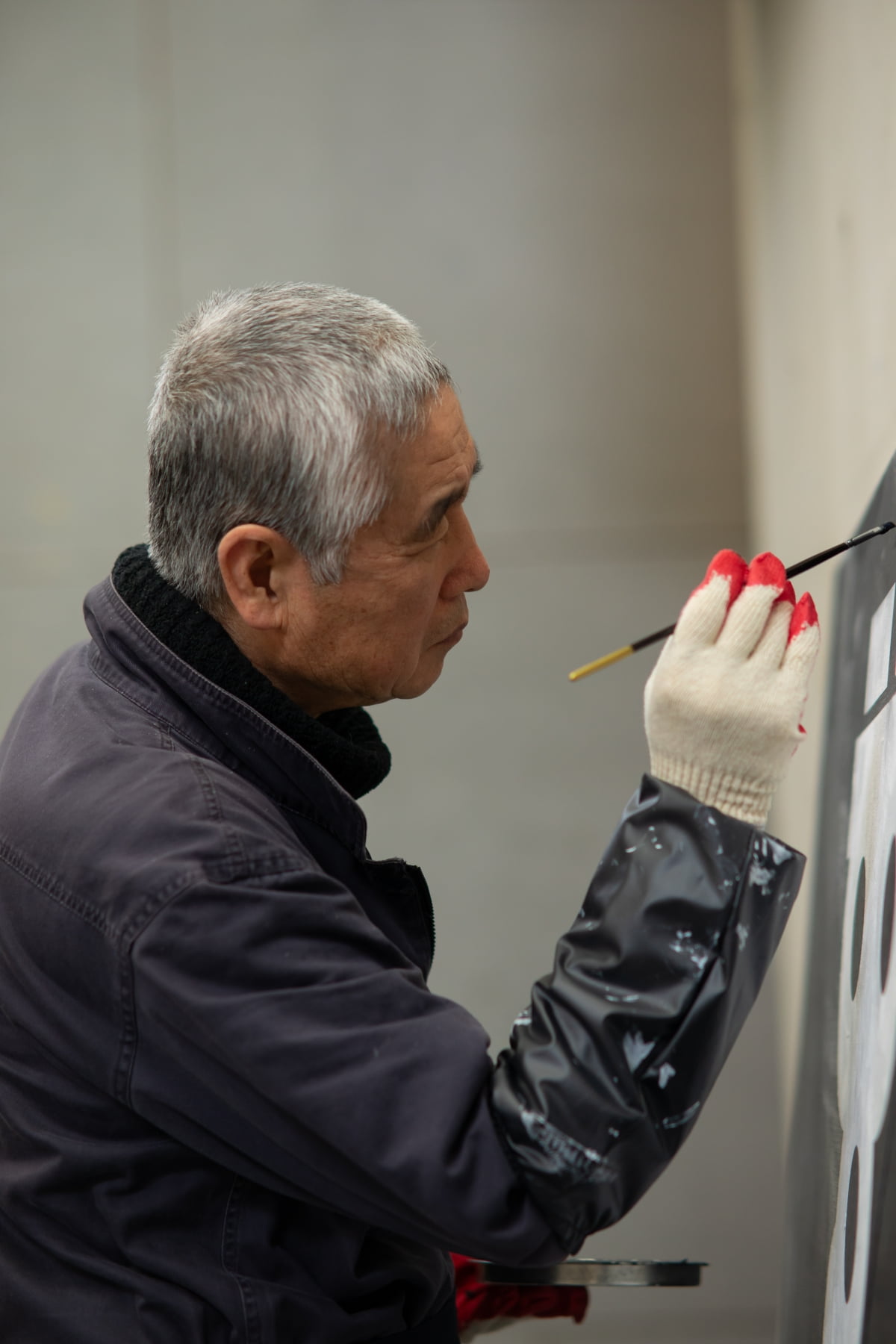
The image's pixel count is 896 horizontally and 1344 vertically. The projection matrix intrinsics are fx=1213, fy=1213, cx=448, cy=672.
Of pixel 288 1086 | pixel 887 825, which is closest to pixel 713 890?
pixel 887 825

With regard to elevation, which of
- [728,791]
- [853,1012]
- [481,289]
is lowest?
[853,1012]

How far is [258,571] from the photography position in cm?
105

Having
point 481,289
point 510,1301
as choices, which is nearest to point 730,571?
point 510,1301

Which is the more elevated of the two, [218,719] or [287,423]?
[287,423]

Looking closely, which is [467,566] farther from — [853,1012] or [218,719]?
[853,1012]

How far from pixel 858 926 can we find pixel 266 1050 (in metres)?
0.57

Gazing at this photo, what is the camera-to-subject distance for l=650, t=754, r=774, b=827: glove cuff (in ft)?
2.85

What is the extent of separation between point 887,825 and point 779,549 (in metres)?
1.27

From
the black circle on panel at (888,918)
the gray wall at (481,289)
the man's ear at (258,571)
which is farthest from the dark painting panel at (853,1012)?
the gray wall at (481,289)

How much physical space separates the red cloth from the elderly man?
0.27 m

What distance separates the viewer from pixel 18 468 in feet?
8.14

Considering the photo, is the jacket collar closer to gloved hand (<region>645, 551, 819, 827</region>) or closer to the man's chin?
the man's chin

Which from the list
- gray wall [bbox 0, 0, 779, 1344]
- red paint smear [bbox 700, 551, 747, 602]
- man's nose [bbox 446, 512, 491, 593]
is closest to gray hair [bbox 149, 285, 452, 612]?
man's nose [bbox 446, 512, 491, 593]

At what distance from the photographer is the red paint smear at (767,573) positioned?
2.95ft
